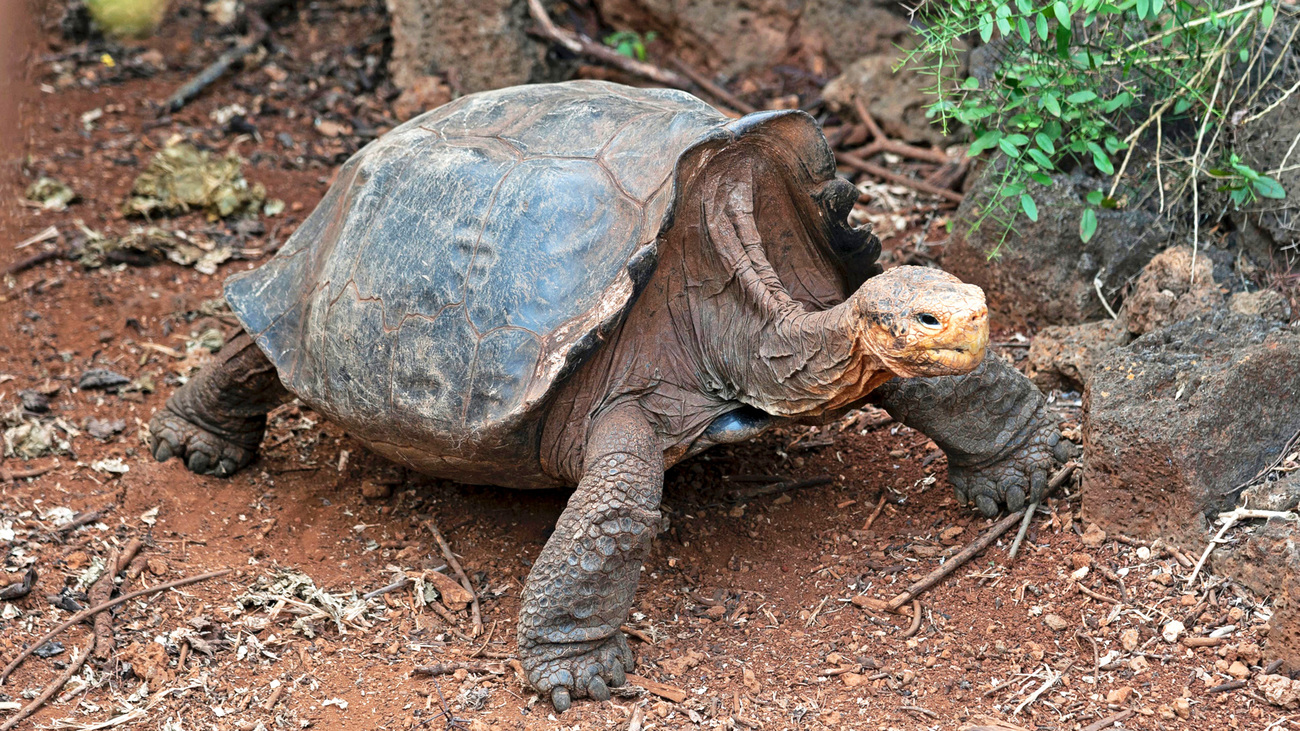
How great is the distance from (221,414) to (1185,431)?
3.95 meters

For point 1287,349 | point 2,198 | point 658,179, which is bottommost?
point 1287,349

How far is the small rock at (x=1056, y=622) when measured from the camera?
12.8 feet

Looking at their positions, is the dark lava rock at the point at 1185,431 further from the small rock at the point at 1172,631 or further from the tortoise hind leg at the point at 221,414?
the tortoise hind leg at the point at 221,414

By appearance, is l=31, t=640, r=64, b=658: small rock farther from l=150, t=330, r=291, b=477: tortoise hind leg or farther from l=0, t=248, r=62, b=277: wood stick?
l=0, t=248, r=62, b=277: wood stick

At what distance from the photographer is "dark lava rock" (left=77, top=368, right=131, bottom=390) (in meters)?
5.86

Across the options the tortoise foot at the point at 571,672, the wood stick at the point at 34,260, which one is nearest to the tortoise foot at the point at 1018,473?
the tortoise foot at the point at 571,672

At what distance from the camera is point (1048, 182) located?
4.94 m

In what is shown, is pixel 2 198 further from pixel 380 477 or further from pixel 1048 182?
pixel 1048 182

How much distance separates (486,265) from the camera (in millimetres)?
4133

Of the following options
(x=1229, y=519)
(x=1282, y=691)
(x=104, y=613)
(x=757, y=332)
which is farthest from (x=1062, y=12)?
(x=104, y=613)

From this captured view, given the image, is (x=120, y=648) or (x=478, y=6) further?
(x=478, y=6)

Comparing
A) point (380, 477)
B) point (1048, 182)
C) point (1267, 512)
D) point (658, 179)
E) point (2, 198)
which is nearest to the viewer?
point (2, 198)

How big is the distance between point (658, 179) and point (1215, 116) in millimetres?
2666

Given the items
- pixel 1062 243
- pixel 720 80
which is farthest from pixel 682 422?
pixel 720 80
